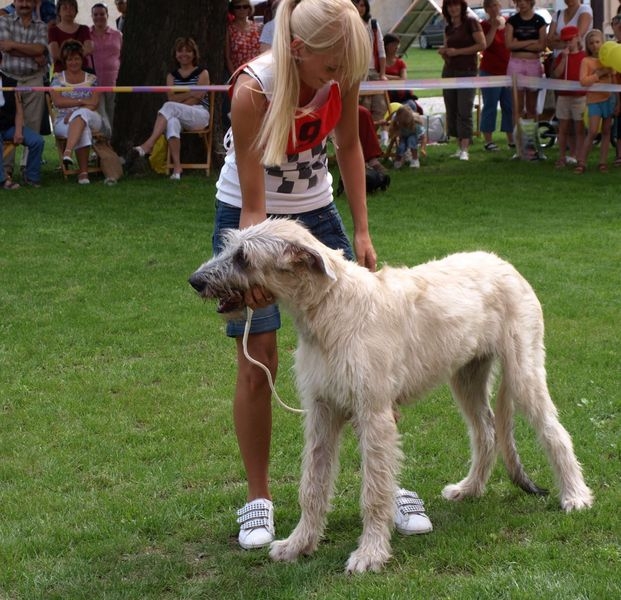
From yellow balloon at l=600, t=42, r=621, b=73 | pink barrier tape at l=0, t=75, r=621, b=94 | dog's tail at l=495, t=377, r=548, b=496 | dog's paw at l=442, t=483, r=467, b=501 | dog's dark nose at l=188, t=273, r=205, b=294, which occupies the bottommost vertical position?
dog's paw at l=442, t=483, r=467, b=501

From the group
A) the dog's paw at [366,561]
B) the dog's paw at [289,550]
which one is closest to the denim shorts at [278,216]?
the dog's paw at [289,550]

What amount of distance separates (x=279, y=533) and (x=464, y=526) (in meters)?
0.84

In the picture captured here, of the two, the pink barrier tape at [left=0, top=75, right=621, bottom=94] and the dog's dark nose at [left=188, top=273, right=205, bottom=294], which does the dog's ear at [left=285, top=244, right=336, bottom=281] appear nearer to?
the dog's dark nose at [left=188, top=273, right=205, bottom=294]

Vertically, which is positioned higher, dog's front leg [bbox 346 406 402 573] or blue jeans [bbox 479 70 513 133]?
→ blue jeans [bbox 479 70 513 133]

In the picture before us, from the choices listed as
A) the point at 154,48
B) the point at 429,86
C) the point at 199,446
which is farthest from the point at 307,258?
the point at 429,86

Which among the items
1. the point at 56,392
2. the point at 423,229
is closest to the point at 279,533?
the point at 56,392

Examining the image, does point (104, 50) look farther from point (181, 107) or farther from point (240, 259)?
point (240, 259)

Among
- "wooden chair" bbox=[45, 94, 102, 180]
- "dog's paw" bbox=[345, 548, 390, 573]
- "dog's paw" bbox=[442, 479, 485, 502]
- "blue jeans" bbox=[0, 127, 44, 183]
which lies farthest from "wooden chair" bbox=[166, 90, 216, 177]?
"dog's paw" bbox=[345, 548, 390, 573]

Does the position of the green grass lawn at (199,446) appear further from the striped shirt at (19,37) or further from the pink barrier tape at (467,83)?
the pink barrier tape at (467,83)

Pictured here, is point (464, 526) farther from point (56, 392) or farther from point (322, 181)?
point (56, 392)

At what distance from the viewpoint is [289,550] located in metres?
4.18

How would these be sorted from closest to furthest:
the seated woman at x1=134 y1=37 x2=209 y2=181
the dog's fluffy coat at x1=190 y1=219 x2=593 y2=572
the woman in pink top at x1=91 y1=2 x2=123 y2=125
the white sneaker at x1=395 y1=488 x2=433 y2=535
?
the dog's fluffy coat at x1=190 y1=219 x2=593 y2=572
the white sneaker at x1=395 y1=488 x2=433 y2=535
the seated woman at x1=134 y1=37 x2=209 y2=181
the woman in pink top at x1=91 y1=2 x2=123 y2=125

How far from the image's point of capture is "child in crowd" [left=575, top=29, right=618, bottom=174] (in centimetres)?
1384

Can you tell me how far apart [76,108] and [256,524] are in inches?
421
